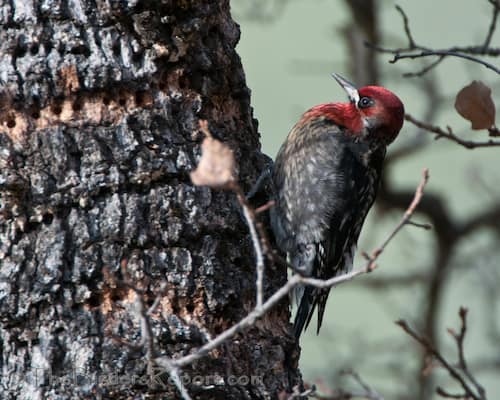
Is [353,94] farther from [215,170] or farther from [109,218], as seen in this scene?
[215,170]

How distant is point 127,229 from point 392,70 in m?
4.45

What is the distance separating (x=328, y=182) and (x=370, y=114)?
0.39 metres

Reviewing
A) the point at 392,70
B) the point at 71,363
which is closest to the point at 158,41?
the point at 71,363

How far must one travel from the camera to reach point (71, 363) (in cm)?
279

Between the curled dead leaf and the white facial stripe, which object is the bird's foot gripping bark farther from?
the curled dead leaf

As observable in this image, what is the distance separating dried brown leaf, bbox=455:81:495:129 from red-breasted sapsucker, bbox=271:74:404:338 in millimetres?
1405

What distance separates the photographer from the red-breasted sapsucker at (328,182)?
429cm

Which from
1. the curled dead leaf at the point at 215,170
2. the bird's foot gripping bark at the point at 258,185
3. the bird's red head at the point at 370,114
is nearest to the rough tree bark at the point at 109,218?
the bird's foot gripping bark at the point at 258,185

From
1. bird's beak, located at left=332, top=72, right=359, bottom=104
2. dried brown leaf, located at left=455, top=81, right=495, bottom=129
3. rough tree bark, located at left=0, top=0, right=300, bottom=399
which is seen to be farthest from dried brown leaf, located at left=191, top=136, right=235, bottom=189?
bird's beak, located at left=332, top=72, right=359, bottom=104

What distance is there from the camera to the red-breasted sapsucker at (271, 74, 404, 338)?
429 cm

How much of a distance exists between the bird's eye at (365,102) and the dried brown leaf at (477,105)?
151 centimetres

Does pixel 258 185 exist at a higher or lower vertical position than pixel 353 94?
lower

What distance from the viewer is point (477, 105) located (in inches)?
116

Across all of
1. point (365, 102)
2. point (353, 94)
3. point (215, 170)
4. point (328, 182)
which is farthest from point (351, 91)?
point (215, 170)
